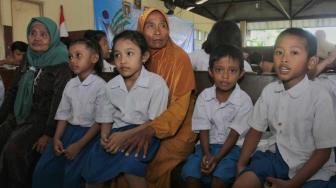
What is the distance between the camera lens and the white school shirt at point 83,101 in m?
2.14

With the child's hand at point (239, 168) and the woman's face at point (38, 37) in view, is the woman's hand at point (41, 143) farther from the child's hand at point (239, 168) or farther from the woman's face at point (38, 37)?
the child's hand at point (239, 168)

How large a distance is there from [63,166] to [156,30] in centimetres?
110

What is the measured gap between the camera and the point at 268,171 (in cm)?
160

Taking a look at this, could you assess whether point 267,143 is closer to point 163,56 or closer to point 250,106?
point 250,106

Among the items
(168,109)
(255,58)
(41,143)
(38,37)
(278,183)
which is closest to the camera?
(278,183)

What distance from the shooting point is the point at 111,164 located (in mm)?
1797

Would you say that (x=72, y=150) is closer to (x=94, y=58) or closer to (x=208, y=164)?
(x=94, y=58)

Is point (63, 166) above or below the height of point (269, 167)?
below

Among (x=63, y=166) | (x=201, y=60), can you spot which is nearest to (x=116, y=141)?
(x=63, y=166)

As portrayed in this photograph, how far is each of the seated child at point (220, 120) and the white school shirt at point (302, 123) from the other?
0.27 m

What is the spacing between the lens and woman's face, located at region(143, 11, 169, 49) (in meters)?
2.15

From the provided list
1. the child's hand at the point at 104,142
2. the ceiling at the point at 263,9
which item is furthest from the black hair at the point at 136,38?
the ceiling at the point at 263,9

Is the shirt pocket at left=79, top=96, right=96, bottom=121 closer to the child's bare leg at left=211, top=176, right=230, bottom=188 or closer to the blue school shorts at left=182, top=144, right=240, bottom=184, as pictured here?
the blue school shorts at left=182, top=144, right=240, bottom=184

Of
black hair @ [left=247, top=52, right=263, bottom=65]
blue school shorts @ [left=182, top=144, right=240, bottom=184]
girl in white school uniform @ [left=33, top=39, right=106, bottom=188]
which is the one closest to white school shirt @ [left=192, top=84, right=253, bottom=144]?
blue school shorts @ [left=182, top=144, right=240, bottom=184]
